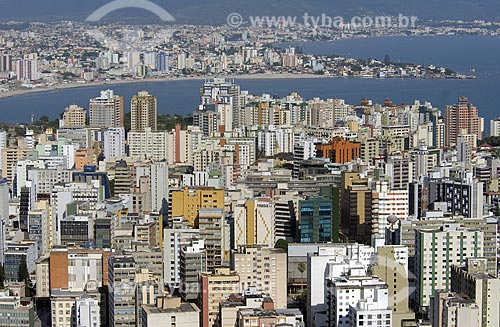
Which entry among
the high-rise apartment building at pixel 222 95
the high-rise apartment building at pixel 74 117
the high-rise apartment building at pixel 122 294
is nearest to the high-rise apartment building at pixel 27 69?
the high-rise apartment building at pixel 222 95

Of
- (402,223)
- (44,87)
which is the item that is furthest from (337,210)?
(44,87)

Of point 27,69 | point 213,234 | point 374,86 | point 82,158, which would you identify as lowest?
point 213,234

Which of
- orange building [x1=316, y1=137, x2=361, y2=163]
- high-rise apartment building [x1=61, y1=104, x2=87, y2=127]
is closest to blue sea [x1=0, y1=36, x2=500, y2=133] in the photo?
high-rise apartment building [x1=61, y1=104, x2=87, y2=127]

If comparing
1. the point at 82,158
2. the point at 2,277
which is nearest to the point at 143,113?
the point at 82,158

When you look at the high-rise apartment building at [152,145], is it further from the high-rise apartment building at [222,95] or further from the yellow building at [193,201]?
the yellow building at [193,201]

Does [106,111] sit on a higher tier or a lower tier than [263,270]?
higher

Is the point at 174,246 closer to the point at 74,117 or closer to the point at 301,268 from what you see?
the point at 301,268
